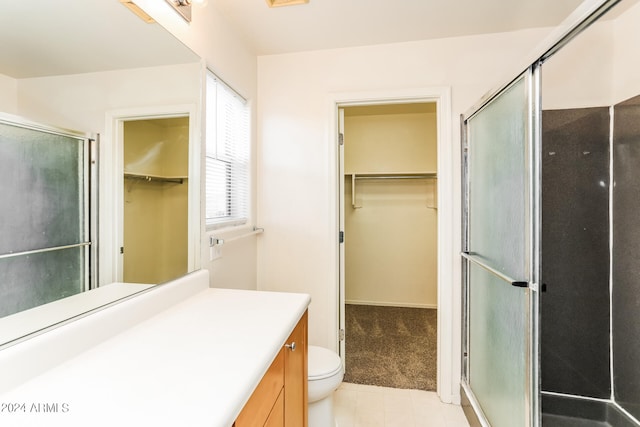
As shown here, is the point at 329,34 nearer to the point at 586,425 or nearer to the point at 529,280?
the point at 529,280

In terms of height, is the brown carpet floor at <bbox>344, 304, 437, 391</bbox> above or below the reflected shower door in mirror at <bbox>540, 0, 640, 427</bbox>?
below

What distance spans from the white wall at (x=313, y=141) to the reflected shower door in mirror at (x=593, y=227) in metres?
0.55

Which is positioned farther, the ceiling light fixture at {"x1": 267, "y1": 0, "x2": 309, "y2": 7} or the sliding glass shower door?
the ceiling light fixture at {"x1": 267, "y1": 0, "x2": 309, "y2": 7}

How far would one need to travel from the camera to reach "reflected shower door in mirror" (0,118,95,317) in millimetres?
743

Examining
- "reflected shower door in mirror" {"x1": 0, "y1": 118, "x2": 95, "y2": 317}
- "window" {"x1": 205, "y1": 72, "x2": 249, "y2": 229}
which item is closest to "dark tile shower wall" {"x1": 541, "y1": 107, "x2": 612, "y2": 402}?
"window" {"x1": 205, "y1": 72, "x2": 249, "y2": 229}

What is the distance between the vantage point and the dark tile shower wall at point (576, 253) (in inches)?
70.1

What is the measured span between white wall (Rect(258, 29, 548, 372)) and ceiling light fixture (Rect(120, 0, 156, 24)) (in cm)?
105

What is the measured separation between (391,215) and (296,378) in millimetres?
2599

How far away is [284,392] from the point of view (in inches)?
41.4

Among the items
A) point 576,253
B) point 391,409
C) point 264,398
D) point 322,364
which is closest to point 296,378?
point 264,398

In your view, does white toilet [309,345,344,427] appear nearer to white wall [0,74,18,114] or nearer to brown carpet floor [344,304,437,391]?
brown carpet floor [344,304,437,391]

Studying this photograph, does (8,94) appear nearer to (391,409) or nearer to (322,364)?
(322,364)

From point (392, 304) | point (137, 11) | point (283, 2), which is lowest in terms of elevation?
point (392, 304)

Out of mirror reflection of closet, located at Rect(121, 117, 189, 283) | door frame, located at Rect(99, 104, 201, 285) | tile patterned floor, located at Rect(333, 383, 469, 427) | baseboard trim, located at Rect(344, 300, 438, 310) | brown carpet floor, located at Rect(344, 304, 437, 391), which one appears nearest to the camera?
door frame, located at Rect(99, 104, 201, 285)
